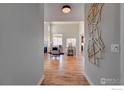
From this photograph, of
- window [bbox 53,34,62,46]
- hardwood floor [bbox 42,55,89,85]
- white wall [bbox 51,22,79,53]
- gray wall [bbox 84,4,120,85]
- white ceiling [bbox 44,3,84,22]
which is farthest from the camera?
window [bbox 53,34,62,46]

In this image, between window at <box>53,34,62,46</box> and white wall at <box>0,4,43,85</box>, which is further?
window at <box>53,34,62,46</box>

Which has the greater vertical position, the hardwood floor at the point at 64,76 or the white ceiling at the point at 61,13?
the white ceiling at the point at 61,13

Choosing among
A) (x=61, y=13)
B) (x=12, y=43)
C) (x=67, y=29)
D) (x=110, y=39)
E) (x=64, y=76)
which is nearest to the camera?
(x=12, y=43)

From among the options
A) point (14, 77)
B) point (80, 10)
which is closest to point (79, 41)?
point (80, 10)

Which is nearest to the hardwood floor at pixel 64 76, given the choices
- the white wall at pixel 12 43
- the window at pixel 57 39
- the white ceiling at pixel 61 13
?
the white wall at pixel 12 43

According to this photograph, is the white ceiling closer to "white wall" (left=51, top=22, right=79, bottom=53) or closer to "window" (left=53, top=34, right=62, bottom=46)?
"white wall" (left=51, top=22, right=79, bottom=53)

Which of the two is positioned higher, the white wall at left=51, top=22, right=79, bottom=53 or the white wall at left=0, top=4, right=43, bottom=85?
the white wall at left=51, top=22, right=79, bottom=53

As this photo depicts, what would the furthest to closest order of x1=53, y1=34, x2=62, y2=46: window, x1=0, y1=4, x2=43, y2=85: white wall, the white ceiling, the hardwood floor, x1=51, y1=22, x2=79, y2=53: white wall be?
x1=53, y1=34, x2=62, y2=46: window → x1=51, y1=22, x2=79, y2=53: white wall → the white ceiling → the hardwood floor → x1=0, y1=4, x2=43, y2=85: white wall

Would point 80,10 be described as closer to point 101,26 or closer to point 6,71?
point 101,26

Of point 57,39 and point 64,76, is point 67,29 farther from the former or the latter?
point 64,76

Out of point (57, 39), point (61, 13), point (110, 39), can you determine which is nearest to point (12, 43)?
point (110, 39)

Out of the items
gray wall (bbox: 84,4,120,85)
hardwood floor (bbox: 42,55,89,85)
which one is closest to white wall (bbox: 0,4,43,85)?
gray wall (bbox: 84,4,120,85)

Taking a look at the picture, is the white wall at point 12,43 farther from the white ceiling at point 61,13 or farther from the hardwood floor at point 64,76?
the white ceiling at point 61,13

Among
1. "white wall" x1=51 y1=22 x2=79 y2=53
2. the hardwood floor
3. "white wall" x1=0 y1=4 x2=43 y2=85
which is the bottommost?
the hardwood floor
